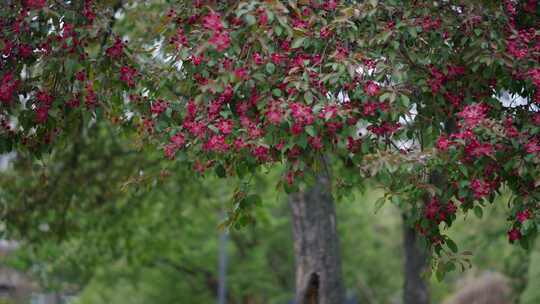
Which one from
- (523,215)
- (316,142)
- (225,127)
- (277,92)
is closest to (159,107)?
(225,127)

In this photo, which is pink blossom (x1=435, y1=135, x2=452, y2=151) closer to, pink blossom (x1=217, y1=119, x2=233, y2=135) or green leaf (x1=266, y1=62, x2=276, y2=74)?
green leaf (x1=266, y1=62, x2=276, y2=74)

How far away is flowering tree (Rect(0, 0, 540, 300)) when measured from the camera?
5.77m

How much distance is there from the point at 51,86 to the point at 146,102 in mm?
778

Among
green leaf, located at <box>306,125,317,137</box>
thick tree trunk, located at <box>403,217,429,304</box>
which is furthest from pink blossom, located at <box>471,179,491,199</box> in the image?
thick tree trunk, located at <box>403,217,429,304</box>

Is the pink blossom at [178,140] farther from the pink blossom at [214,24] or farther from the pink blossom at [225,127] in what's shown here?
the pink blossom at [214,24]

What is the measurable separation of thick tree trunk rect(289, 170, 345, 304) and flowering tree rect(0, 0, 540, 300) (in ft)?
11.8

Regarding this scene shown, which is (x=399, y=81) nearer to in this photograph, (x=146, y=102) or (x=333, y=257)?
(x=146, y=102)

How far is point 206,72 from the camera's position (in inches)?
247

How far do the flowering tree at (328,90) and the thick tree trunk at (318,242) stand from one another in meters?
3.61

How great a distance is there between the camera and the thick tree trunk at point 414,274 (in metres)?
14.2

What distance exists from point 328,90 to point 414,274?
875cm

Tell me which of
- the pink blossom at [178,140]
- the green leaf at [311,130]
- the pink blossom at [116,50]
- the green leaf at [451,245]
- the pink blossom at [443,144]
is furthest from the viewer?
the pink blossom at [116,50]

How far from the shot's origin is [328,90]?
6023mm

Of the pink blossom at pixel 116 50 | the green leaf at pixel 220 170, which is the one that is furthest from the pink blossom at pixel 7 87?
the green leaf at pixel 220 170
